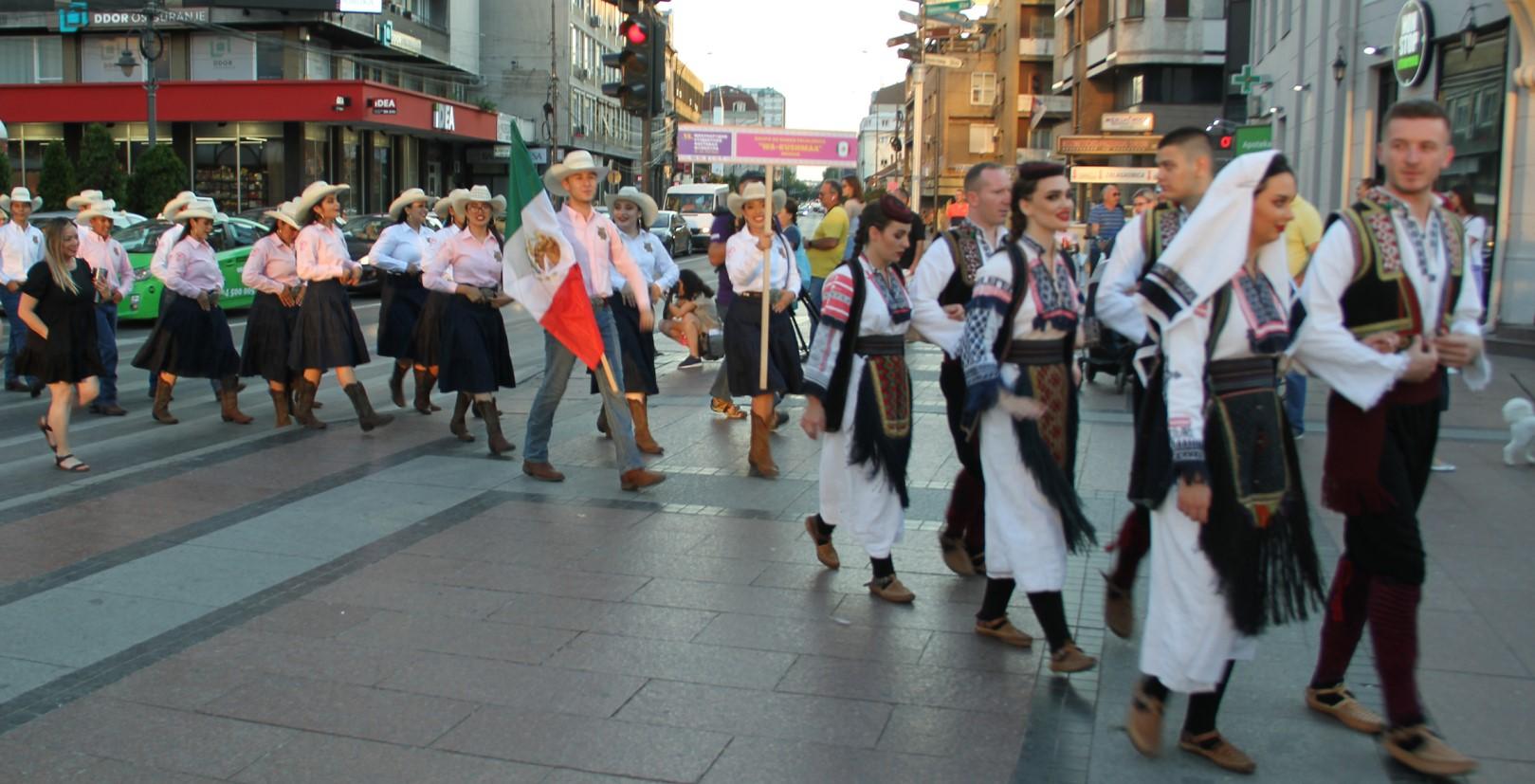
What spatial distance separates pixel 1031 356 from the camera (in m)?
4.93

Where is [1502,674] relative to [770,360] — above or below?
below

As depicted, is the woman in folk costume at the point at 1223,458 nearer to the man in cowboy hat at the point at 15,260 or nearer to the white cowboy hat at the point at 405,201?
the white cowboy hat at the point at 405,201

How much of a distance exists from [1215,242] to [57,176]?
33.7 meters

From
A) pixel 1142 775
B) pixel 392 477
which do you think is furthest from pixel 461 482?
pixel 1142 775

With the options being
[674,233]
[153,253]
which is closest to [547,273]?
→ [153,253]

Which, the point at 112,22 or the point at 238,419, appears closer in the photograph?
the point at 238,419

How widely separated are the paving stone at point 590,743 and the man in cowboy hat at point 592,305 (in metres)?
3.58

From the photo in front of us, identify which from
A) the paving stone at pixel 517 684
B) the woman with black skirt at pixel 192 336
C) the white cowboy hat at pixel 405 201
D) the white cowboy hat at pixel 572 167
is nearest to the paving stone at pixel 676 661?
the paving stone at pixel 517 684

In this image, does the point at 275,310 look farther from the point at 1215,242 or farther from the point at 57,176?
the point at 57,176

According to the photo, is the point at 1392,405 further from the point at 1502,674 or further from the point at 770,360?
the point at 770,360

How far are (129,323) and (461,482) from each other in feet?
42.4

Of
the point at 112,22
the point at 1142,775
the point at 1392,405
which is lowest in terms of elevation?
the point at 1142,775

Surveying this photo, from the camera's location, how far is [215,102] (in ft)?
134

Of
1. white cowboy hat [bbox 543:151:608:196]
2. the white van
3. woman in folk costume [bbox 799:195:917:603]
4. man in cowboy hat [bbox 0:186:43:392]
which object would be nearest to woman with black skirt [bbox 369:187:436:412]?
white cowboy hat [bbox 543:151:608:196]
